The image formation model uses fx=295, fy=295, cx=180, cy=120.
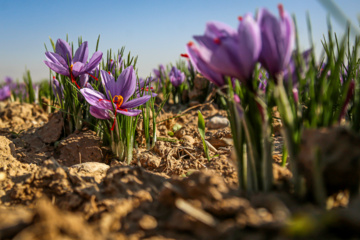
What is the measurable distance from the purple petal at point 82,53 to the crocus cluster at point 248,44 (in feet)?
4.43

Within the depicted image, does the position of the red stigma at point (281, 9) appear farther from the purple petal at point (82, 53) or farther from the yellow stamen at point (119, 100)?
the purple petal at point (82, 53)

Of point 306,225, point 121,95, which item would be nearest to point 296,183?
point 306,225

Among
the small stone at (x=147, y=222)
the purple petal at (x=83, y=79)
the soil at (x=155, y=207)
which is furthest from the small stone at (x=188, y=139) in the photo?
the small stone at (x=147, y=222)

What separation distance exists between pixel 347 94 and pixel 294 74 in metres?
0.18

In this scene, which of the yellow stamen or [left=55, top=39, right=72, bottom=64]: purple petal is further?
[left=55, top=39, right=72, bottom=64]: purple petal

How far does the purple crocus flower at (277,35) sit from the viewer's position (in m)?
0.92

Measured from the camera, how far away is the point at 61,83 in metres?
2.38

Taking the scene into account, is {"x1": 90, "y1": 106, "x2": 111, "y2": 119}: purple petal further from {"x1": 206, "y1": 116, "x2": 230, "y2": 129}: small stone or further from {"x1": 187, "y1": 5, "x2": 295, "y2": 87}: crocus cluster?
{"x1": 206, "y1": 116, "x2": 230, "y2": 129}: small stone

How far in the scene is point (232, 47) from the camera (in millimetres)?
902

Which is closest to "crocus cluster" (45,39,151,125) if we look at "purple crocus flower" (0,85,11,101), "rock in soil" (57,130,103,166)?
"rock in soil" (57,130,103,166)

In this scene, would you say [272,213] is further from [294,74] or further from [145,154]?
[145,154]

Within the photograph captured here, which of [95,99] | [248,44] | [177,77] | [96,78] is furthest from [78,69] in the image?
[177,77]

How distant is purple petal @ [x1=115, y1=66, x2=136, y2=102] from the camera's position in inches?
70.5

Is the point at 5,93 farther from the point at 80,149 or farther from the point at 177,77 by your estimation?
the point at 80,149
